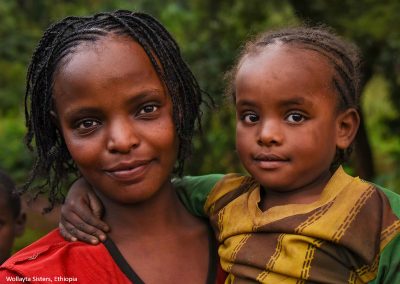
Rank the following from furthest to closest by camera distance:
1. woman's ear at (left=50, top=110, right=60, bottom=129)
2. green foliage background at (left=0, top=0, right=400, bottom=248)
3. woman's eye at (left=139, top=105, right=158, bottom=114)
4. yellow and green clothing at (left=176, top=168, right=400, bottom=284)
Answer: green foliage background at (left=0, top=0, right=400, bottom=248) < woman's ear at (left=50, top=110, right=60, bottom=129) < woman's eye at (left=139, top=105, right=158, bottom=114) < yellow and green clothing at (left=176, top=168, right=400, bottom=284)

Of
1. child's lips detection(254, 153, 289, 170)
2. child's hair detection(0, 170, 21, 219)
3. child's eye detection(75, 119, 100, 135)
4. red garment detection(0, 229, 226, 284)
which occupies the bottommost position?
child's hair detection(0, 170, 21, 219)

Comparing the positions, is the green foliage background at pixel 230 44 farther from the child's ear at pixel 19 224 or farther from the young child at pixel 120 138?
the young child at pixel 120 138

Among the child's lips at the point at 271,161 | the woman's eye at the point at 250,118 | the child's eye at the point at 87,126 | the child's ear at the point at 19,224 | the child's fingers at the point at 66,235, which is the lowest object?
the child's ear at the point at 19,224

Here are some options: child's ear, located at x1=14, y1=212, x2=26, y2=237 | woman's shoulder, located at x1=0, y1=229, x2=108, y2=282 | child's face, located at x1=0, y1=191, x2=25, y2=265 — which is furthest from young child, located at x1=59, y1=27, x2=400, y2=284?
child's ear, located at x1=14, y1=212, x2=26, y2=237

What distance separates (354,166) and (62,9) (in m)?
4.61

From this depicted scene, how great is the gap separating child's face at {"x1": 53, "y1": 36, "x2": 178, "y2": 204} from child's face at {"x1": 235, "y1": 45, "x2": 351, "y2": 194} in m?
0.26

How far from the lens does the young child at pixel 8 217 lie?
145 inches

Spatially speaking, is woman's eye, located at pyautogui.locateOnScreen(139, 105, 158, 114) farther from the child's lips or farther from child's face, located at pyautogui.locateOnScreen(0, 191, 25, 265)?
child's face, located at pyautogui.locateOnScreen(0, 191, 25, 265)

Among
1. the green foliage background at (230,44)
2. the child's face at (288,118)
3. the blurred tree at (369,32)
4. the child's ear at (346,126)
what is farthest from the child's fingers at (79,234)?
the blurred tree at (369,32)

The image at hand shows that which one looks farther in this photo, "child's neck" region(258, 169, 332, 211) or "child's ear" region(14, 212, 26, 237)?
"child's ear" region(14, 212, 26, 237)

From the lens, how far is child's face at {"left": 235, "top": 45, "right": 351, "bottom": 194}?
2.24m

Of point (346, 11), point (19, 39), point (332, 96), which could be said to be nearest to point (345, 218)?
point (332, 96)

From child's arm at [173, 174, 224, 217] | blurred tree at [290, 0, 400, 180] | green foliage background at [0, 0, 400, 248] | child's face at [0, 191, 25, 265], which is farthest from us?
green foliage background at [0, 0, 400, 248]

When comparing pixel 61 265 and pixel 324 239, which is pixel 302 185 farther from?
pixel 61 265
